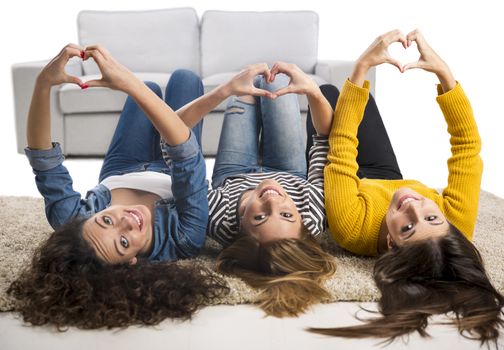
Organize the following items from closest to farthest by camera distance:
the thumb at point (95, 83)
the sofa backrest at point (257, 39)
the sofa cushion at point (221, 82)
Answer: the thumb at point (95, 83), the sofa cushion at point (221, 82), the sofa backrest at point (257, 39)

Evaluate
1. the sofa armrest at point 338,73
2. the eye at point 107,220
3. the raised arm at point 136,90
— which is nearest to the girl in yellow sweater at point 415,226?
the raised arm at point 136,90

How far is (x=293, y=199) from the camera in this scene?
2.16m

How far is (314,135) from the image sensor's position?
2.37 m

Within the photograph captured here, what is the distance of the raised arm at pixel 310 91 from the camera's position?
2.21m

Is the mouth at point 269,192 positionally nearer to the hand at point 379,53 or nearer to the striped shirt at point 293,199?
the striped shirt at point 293,199

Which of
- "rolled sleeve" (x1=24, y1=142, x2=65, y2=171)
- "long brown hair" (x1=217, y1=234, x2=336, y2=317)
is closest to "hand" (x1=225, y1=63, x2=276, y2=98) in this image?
"long brown hair" (x1=217, y1=234, x2=336, y2=317)

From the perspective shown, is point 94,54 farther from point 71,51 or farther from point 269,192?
point 269,192

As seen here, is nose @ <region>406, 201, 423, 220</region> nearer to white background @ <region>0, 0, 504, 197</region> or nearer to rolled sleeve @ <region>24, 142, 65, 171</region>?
rolled sleeve @ <region>24, 142, 65, 171</region>

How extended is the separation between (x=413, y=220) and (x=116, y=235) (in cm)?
84

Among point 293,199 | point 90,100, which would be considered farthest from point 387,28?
point 293,199

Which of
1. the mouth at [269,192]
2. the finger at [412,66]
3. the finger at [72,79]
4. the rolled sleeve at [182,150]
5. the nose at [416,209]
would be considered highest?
the finger at [412,66]

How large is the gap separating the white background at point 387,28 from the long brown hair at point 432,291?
2.94 meters

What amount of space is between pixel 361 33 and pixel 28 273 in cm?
372

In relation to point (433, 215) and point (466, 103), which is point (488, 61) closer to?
point (466, 103)
